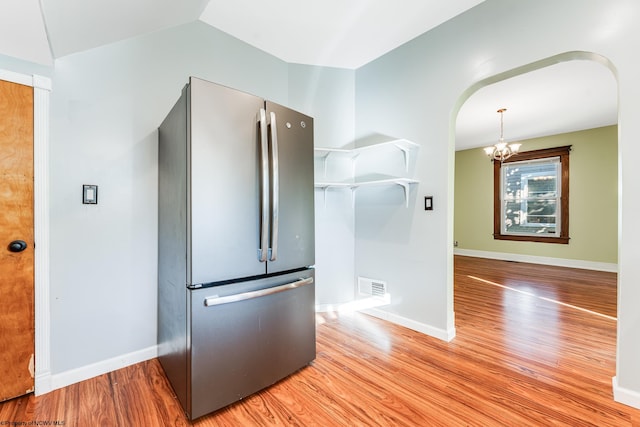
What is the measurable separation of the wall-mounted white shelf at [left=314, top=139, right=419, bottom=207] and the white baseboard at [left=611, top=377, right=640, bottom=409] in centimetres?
174

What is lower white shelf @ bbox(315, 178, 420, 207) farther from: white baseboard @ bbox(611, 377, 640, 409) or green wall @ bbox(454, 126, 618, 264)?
green wall @ bbox(454, 126, 618, 264)

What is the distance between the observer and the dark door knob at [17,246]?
155 cm

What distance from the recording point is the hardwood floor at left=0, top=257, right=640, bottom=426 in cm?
147

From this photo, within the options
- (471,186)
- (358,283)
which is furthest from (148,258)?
(471,186)

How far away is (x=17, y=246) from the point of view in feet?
5.12

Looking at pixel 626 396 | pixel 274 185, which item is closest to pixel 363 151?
pixel 274 185

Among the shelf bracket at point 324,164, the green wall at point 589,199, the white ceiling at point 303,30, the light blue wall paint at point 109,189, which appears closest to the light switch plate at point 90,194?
the light blue wall paint at point 109,189

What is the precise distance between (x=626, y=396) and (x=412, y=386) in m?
1.17

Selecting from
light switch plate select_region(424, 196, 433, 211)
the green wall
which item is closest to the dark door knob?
light switch plate select_region(424, 196, 433, 211)

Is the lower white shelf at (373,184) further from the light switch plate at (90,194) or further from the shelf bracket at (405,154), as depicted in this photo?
the light switch plate at (90,194)

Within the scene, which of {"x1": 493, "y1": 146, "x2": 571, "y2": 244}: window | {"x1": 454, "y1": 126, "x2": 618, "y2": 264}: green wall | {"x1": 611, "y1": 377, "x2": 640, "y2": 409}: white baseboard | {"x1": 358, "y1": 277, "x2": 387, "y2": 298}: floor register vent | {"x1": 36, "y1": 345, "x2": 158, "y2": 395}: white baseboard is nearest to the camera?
{"x1": 611, "y1": 377, "x2": 640, "y2": 409}: white baseboard

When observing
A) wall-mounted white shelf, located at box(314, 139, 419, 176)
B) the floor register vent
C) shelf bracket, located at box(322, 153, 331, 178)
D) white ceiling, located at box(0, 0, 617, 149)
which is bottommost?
the floor register vent

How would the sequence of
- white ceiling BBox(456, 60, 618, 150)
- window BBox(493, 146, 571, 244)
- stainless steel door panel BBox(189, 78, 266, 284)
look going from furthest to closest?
1. window BBox(493, 146, 571, 244)
2. white ceiling BBox(456, 60, 618, 150)
3. stainless steel door panel BBox(189, 78, 266, 284)

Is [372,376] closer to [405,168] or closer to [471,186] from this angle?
[405,168]
